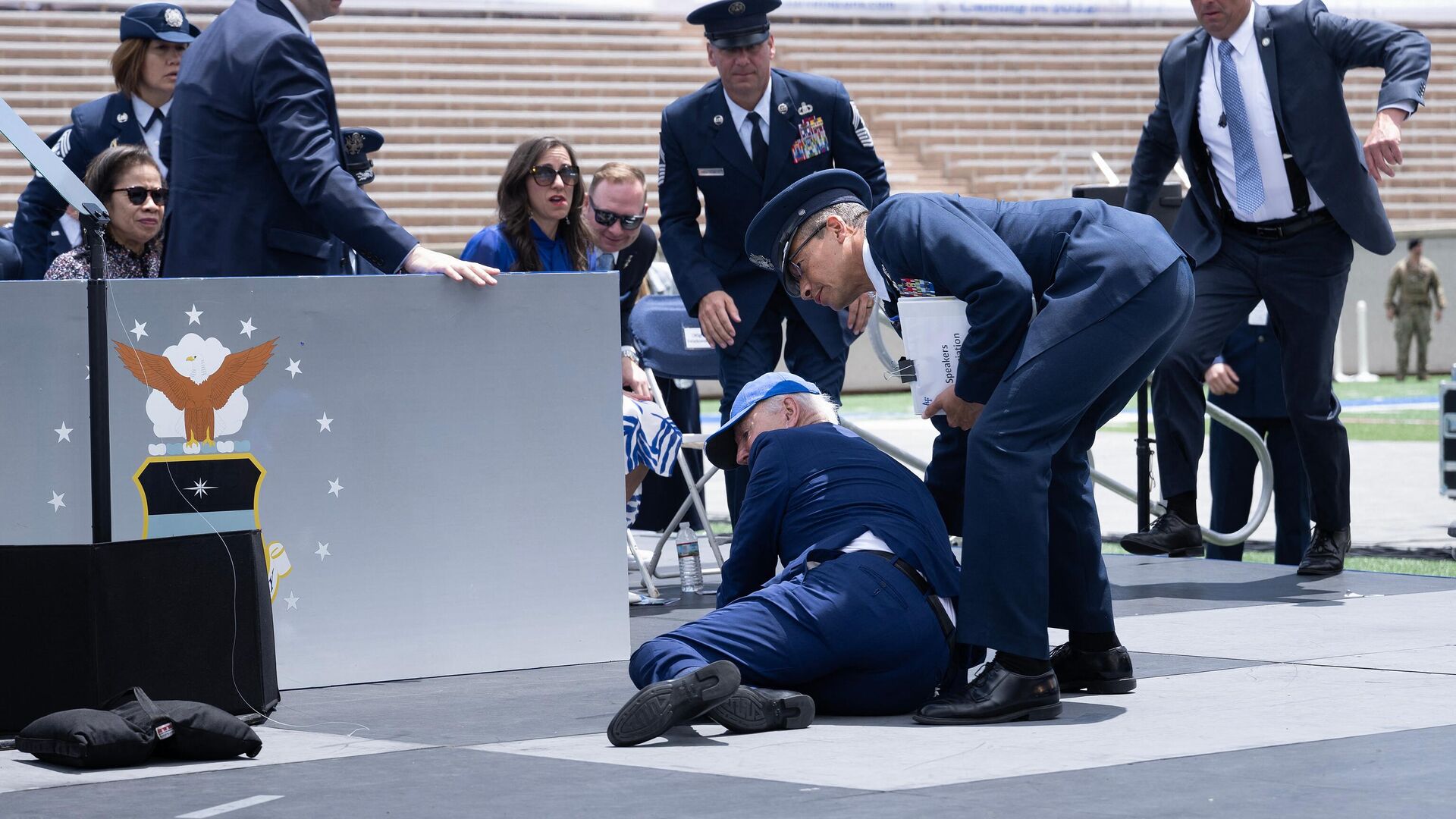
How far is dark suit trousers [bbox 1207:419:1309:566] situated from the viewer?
25.2ft

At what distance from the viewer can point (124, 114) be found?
7.10 m

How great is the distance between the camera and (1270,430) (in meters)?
7.98

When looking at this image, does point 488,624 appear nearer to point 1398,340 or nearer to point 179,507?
point 179,507

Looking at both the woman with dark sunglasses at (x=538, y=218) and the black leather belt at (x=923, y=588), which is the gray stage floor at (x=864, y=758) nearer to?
the black leather belt at (x=923, y=588)

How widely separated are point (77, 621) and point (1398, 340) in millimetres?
23651

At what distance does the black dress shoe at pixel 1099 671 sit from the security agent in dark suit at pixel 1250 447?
3.26 m

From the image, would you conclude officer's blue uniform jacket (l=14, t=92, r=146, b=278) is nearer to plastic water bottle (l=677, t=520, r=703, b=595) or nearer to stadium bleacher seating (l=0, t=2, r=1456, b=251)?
plastic water bottle (l=677, t=520, r=703, b=595)

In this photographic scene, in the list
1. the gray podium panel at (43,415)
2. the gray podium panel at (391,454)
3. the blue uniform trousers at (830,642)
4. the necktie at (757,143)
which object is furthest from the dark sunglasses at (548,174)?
the blue uniform trousers at (830,642)

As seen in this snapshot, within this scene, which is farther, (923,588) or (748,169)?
(748,169)

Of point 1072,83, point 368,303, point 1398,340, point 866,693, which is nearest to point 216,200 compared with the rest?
point 368,303

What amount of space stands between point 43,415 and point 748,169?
2892 millimetres

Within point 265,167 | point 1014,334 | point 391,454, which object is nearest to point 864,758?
point 1014,334

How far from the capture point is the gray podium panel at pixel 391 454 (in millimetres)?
4664

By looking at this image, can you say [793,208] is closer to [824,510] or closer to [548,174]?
[824,510]
